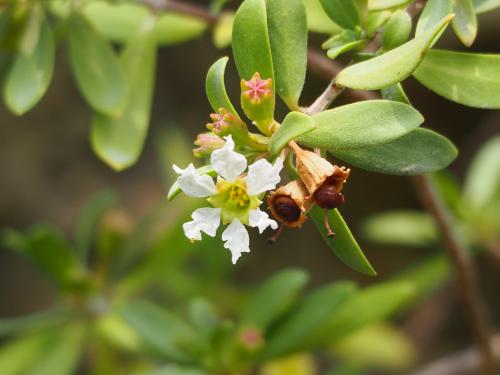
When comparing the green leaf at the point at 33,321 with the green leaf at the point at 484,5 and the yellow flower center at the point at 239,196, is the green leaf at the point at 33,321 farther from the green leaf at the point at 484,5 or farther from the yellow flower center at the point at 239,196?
the green leaf at the point at 484,5

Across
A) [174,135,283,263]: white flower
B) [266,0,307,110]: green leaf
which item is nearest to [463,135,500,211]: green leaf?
[266,0,307,110]: green leaf

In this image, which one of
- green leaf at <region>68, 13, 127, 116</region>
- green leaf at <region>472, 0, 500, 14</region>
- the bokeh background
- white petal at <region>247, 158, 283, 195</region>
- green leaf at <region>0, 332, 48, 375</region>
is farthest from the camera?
the bokeh background

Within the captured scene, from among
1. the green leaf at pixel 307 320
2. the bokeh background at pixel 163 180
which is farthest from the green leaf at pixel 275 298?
the bokeh background at pixel 163 180

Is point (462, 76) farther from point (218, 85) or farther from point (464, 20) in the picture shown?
point (218, 85)

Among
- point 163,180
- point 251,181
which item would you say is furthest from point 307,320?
point 163,180

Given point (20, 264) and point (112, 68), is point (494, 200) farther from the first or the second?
point (20, 264)

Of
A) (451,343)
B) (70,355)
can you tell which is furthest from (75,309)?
(451,343)

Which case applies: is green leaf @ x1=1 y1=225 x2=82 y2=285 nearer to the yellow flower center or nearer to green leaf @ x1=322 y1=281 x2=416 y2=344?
green leaf @ x1=322 y1=281 x2=416 y2=344
